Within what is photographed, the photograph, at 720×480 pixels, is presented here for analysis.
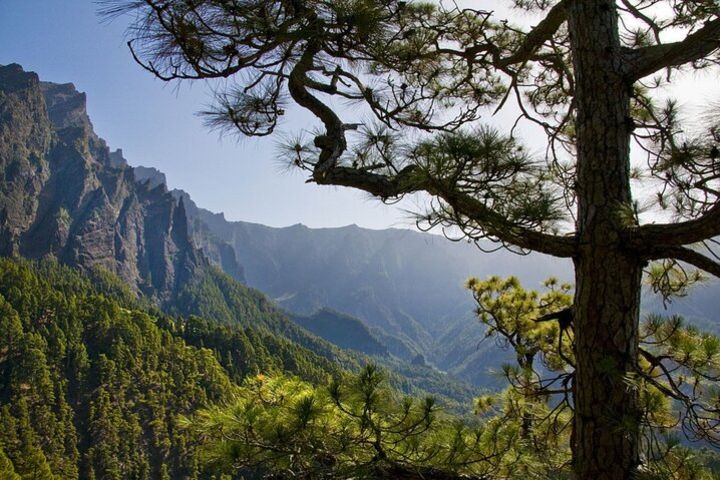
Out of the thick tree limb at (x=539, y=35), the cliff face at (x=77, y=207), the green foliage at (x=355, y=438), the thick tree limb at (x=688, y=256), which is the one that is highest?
the cliff face at (x=77, y=207)

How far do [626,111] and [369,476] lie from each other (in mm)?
1859

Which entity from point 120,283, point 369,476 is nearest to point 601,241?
point 369,476

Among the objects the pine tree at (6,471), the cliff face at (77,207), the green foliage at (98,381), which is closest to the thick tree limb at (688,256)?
the pine tree at (6,471)

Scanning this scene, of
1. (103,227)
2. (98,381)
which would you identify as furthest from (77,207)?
(98,381)

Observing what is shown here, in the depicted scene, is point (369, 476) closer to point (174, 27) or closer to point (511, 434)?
point (511, 434)

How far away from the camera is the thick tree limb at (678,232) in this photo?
1365 mm

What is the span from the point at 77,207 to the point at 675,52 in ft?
383

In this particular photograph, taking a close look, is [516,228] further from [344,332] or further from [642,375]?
[344,332]

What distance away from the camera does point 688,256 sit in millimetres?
1583

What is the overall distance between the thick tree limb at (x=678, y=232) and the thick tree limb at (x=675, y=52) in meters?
0.67

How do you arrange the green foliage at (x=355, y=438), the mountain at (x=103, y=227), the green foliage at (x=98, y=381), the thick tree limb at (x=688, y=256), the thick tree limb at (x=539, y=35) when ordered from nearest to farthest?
1. the thick tree limb at (x=688, y=256)
2. the green foliage at (x=355, y=438)
3. the thick tree limb at (x=539, y=35)
4. the green foliage at (x=98, y=381)
5. the mountain at (x=103, y=227)

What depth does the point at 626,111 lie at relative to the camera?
6.04 feet

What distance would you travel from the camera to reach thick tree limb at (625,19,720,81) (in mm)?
1563

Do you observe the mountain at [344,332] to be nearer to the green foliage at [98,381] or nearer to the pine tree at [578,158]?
the green foliage at [98,381]
